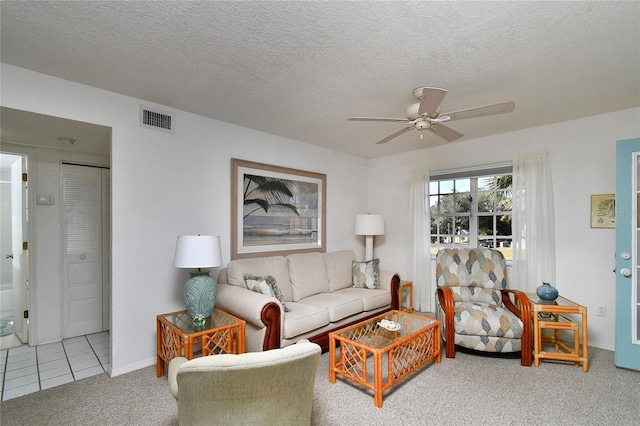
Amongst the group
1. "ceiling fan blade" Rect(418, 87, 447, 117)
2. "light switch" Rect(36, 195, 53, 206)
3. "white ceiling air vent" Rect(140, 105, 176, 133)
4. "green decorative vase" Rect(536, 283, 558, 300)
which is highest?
"white ceiling air vent" Rect(140, 105, 176, 133)

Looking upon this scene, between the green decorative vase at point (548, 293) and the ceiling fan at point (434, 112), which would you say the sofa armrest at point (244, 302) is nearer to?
the ceiling fan at point (434, 112)

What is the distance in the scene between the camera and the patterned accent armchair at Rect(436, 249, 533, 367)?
8.96ft

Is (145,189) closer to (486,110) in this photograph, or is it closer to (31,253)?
(31,253)

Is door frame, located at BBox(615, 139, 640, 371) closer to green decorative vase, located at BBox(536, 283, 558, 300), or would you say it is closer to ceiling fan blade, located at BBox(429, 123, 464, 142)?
green decorative vase, located at BBox(536, 283, 558, 300)

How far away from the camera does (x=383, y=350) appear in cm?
215

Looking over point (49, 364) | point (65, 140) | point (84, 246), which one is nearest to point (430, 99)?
point (65, 140)

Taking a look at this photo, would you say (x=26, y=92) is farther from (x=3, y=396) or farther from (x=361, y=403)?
(x=361, y=403)

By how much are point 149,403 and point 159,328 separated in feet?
1.94

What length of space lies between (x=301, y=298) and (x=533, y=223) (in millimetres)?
2787

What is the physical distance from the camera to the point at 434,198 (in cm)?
448

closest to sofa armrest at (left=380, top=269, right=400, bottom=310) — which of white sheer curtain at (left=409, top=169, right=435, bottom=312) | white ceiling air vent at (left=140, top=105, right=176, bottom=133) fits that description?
white sheer curtain at (left=409, top=169, right=435, bottom=312)

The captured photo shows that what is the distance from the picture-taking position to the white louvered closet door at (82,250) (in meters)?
3.48

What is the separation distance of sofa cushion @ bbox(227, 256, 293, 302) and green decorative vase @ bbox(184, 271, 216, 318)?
1.60 ft

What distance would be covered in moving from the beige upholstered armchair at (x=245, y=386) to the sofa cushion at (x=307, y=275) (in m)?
2.14
